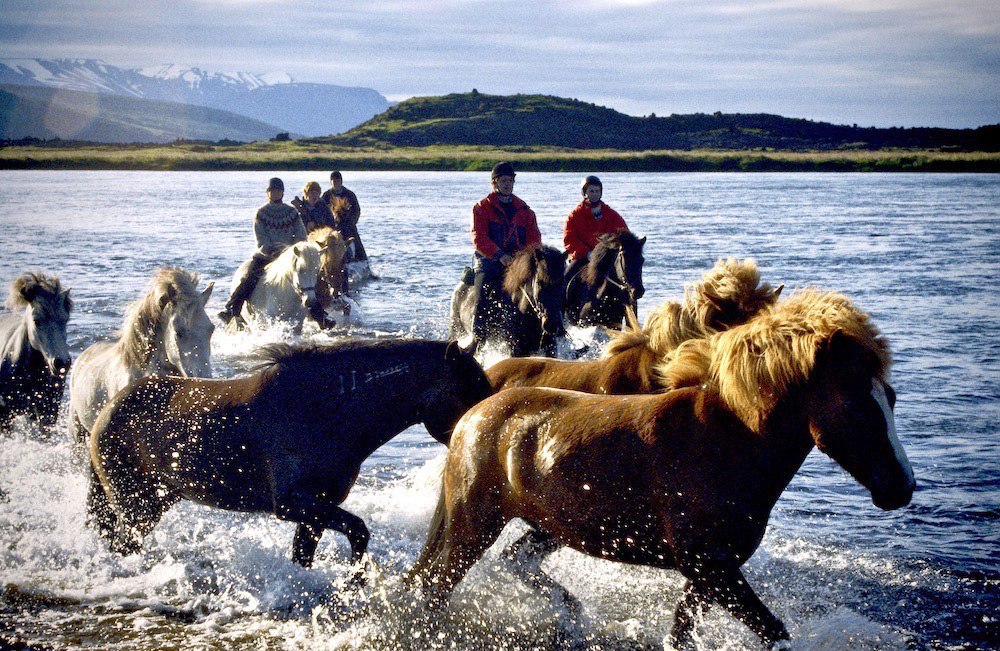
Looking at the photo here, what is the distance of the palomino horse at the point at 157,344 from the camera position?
23.7ft

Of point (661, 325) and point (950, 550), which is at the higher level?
point (661, 325)

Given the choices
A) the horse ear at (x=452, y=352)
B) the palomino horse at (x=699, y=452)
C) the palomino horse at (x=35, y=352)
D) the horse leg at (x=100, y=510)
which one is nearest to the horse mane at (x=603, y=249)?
the palomino horse at (x=35, y=352)

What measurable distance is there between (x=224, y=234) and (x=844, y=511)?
3136 centimetres

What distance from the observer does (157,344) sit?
7.32 m

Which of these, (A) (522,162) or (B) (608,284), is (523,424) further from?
(A) (522,162)

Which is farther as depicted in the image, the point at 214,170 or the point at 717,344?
the point at 214,170

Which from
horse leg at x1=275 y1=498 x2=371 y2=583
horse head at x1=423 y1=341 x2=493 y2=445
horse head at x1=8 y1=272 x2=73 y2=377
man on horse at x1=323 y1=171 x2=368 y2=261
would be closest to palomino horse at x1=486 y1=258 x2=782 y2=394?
horse head at x1=423 y1=341 x2=493 y2=445

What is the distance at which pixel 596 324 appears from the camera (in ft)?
38.5

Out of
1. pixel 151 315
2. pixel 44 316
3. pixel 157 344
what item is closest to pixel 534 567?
pixel 157 344

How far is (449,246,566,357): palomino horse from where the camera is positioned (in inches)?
413

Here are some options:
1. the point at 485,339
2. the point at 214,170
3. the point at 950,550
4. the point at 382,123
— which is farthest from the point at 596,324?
the point at 382,123

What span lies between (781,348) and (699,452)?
60 cm

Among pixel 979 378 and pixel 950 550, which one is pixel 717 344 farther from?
pixel 979 378

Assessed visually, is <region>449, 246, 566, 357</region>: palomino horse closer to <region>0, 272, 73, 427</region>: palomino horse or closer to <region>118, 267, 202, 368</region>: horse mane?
<region>118, 267, 202, 368</region>: horse mane
